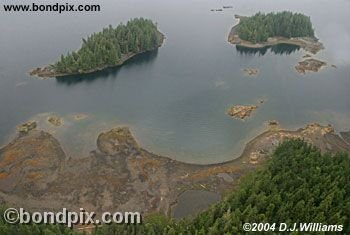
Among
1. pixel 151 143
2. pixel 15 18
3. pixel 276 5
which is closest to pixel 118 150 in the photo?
pixel 151 143

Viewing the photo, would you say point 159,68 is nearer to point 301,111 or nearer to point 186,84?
point 186,84

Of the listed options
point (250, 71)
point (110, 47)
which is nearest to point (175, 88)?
point (110, 47)

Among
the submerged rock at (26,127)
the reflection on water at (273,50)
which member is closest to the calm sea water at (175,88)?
the reflection on water at (273,50)

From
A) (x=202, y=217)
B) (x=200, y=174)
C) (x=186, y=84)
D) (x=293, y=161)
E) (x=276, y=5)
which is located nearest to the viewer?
(x=202, y=217)

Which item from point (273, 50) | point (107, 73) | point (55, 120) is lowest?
point (55, 120)

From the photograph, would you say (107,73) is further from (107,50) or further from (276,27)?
(276,27)

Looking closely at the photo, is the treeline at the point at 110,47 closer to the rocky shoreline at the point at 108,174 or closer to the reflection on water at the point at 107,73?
the reflection on water at the point at 107,73
